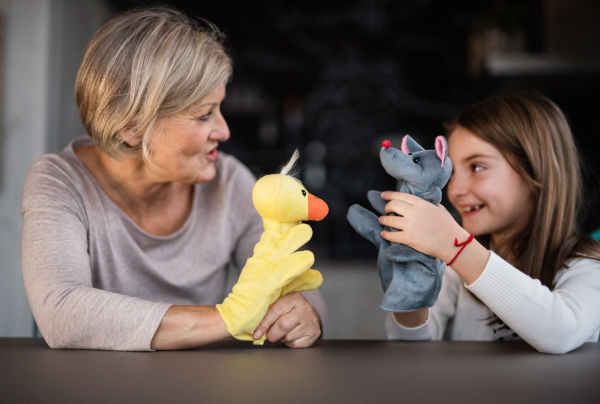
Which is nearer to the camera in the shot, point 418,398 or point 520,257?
point 418,398

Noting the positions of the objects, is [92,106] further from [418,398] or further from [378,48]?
[378,48]

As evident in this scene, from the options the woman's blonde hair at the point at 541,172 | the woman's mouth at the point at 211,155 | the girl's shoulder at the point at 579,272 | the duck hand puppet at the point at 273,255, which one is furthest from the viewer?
the woman's mouth at the point at 211,155

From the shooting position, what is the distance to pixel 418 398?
0.50m

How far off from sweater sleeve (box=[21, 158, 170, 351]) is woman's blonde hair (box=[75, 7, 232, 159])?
0.14m

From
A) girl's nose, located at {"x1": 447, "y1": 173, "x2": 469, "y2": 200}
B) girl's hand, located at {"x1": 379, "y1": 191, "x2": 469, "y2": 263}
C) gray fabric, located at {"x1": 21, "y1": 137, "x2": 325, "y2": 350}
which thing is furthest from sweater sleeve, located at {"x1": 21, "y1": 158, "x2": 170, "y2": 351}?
girl's nose, located at {"x1": 447, "y1": 173, "x2": 469, "y2": 200}

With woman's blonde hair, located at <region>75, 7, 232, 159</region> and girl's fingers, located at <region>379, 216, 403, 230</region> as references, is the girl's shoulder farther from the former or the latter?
woman's blonde hair, located at <region>75, 7, 232, 159</region>

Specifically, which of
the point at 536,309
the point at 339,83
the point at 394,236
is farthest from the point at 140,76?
the point at 339,83

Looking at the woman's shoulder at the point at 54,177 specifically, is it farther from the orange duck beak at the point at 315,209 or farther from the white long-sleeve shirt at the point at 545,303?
the white long-sleeve shirt at the point at 545,303

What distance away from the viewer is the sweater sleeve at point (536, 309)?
2.32 ft

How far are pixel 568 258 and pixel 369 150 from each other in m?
2.06

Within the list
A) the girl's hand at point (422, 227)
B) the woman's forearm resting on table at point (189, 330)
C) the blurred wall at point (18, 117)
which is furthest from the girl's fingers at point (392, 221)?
the blurred wall at point (18, 117)

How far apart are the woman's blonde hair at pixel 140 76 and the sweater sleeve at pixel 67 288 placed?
144 millimetres

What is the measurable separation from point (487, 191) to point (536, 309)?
0.31m

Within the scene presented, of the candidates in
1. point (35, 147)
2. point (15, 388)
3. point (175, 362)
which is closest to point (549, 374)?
point (175, 362)
